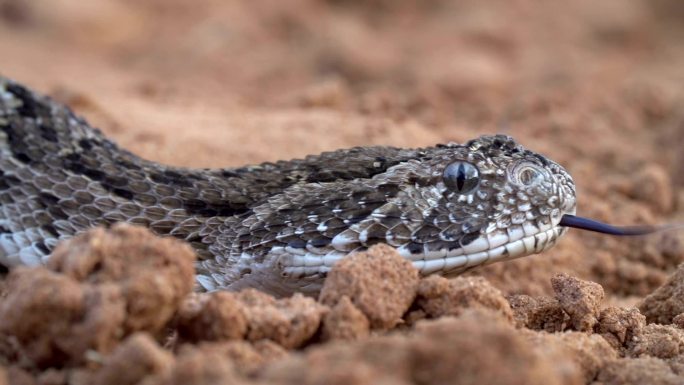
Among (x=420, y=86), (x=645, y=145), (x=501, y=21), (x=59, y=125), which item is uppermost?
(x=501, y=21)

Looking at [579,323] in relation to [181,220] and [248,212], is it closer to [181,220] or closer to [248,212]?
[248,212]

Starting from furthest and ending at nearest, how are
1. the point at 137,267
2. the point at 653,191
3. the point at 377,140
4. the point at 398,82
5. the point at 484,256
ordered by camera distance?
→ the point at 398,82
the point at 653,191
the point at 377,140
the point at 484,256
the point at 137,267

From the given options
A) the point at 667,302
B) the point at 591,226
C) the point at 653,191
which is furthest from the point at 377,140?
the point at 667,302

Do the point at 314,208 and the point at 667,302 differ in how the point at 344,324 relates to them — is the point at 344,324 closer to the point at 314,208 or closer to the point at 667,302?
the point at 314,208

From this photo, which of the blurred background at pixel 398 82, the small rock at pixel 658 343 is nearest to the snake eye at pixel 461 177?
the small rock at pixel 658 343

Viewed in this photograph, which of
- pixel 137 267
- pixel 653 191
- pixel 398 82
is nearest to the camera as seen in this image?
pixel 137 267

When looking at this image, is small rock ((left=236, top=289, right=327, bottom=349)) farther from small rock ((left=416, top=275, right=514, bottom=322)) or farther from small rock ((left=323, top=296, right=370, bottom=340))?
small rock ((left=416, top=275, right=514, bottom=322))

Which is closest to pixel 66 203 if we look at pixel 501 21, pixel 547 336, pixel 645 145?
pixel 547 336
